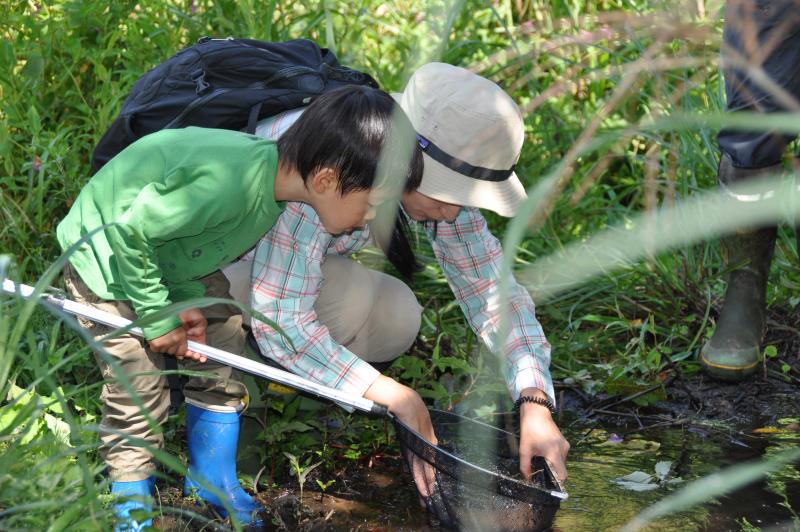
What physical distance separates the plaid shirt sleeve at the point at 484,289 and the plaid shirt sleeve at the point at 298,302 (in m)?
0.39

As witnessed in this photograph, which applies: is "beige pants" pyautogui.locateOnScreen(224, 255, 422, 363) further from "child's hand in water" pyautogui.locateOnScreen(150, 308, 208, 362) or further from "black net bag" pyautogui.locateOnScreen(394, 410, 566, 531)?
"black net bag" pyautogui.locateOnScreen(394, 410, 566, 531)

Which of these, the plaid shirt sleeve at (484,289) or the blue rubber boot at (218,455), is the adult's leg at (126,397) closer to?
the blue rubber boot at (218,455)

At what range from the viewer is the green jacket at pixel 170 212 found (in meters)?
2.02

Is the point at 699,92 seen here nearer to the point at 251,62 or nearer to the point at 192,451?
the point at 251,62

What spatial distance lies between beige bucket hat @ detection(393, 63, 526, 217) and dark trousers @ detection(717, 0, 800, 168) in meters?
0.55

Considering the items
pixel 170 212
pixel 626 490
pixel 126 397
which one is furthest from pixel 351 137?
pixel 626 490

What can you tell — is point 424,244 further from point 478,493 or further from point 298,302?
point 478,493

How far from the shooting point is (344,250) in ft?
8.76

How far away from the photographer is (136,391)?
7.00 feet

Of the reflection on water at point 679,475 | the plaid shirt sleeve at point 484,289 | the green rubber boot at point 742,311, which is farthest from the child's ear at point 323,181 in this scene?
the green rubber boot at point 742,311

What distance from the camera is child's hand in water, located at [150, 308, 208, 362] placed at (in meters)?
2.12

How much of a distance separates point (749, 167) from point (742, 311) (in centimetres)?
46

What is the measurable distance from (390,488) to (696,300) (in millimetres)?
A: 1331

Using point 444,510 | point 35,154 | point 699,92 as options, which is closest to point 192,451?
point 444,510
